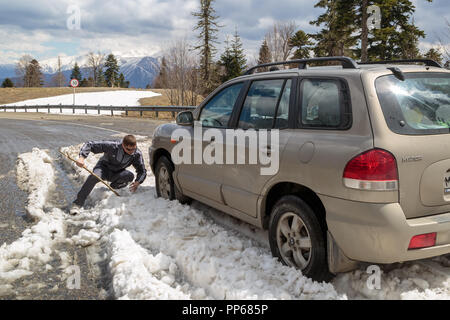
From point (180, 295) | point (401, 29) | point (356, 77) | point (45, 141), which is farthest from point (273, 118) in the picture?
point (401, 29)

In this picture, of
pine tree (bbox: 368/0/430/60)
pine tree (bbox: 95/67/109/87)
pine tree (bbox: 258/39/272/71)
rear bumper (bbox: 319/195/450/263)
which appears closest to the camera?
rear bumper (bbox: 319/195/450/263)

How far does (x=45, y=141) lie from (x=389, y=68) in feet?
40.8

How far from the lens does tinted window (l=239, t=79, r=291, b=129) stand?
3.72 meters

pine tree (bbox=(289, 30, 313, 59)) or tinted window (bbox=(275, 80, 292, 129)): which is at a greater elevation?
pine tree (bbox=(289, 30, 313, 59))

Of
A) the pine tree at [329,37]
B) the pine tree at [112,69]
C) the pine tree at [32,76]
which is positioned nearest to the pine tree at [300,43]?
the pine tree at [329,37]

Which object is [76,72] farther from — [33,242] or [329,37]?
[33,242]

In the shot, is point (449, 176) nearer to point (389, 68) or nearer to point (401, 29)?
point (389, 68)

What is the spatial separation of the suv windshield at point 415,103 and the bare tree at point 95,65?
116676mm

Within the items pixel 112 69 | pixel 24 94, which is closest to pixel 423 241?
pixel 24 94

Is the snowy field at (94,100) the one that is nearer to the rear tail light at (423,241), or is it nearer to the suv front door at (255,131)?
the suv front door at (255,131)

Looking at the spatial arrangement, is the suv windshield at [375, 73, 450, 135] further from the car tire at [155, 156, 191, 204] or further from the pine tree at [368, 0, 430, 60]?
the pine tree at [368, 0, 430, 60]

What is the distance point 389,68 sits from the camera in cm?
317

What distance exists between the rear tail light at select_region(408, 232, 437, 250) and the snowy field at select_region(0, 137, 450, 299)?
1.51ft

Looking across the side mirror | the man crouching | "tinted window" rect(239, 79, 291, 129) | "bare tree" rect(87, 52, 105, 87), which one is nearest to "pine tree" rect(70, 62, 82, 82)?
"bare tree" rect(87, 52, 105, 87)
